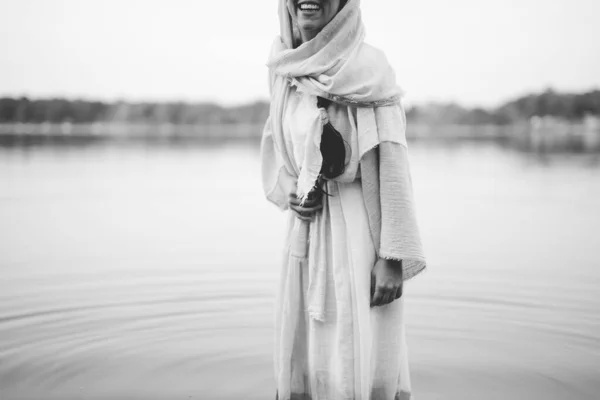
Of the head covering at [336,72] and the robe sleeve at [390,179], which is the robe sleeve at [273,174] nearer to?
the head covering at [336,72]

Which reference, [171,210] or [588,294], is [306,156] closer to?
[588,294]

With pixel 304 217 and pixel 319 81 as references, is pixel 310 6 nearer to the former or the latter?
pixel 319 81

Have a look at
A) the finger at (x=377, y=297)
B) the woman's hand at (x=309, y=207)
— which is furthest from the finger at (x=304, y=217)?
the finger at (x=377, y=297)

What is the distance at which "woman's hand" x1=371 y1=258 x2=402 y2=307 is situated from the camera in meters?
2.78

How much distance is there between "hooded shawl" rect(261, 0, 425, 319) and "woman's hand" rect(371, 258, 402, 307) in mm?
49

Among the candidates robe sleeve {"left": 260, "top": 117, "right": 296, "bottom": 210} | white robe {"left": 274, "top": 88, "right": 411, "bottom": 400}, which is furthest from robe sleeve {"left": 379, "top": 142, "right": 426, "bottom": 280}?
robe sleeve {"left": 260, "top": 117, "right": 296, "bottom": 210}

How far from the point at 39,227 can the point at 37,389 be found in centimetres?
744

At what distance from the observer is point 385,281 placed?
2775mm

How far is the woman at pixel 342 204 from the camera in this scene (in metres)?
2.72

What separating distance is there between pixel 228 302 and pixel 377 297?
3.84 meters

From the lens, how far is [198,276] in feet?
24.9

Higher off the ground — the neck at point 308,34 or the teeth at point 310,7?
the teeth at point 310,7

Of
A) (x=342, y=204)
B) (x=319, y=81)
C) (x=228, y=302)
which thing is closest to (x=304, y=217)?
(x=342, y=204)

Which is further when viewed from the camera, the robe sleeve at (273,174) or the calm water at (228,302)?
the calm water at (228,302)
